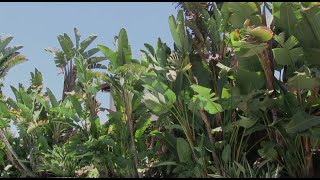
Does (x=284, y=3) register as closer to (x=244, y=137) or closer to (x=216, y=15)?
(x=216, y=15)

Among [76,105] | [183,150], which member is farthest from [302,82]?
[76,105]

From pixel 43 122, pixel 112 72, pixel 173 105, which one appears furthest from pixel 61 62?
pixel 173 105

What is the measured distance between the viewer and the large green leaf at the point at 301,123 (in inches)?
202

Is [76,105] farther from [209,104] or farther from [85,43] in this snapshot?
[209,104]

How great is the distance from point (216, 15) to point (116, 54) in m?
1.88

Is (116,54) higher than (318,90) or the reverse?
higher

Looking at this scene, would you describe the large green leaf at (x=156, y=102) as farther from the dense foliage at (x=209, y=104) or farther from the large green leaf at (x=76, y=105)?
the large green leaf at (x=76, y=105)

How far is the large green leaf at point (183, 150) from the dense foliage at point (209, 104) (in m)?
0.02

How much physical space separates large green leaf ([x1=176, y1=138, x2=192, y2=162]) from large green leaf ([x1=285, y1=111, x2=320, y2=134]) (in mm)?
1565

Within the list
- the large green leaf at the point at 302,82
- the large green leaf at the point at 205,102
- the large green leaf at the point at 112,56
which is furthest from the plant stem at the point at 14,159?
the large green leaf at the point at 302,82

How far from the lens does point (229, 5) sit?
5824mm

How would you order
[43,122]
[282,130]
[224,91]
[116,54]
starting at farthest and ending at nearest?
[43,122], [116,54], [224,91], [282,130]

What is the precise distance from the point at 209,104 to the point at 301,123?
4.18 feet

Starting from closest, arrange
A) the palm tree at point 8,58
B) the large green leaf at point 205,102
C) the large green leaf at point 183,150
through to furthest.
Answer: the large green leaf at point 205,102, the large green leaf at point 183,150, the palm tree at point 8,58
